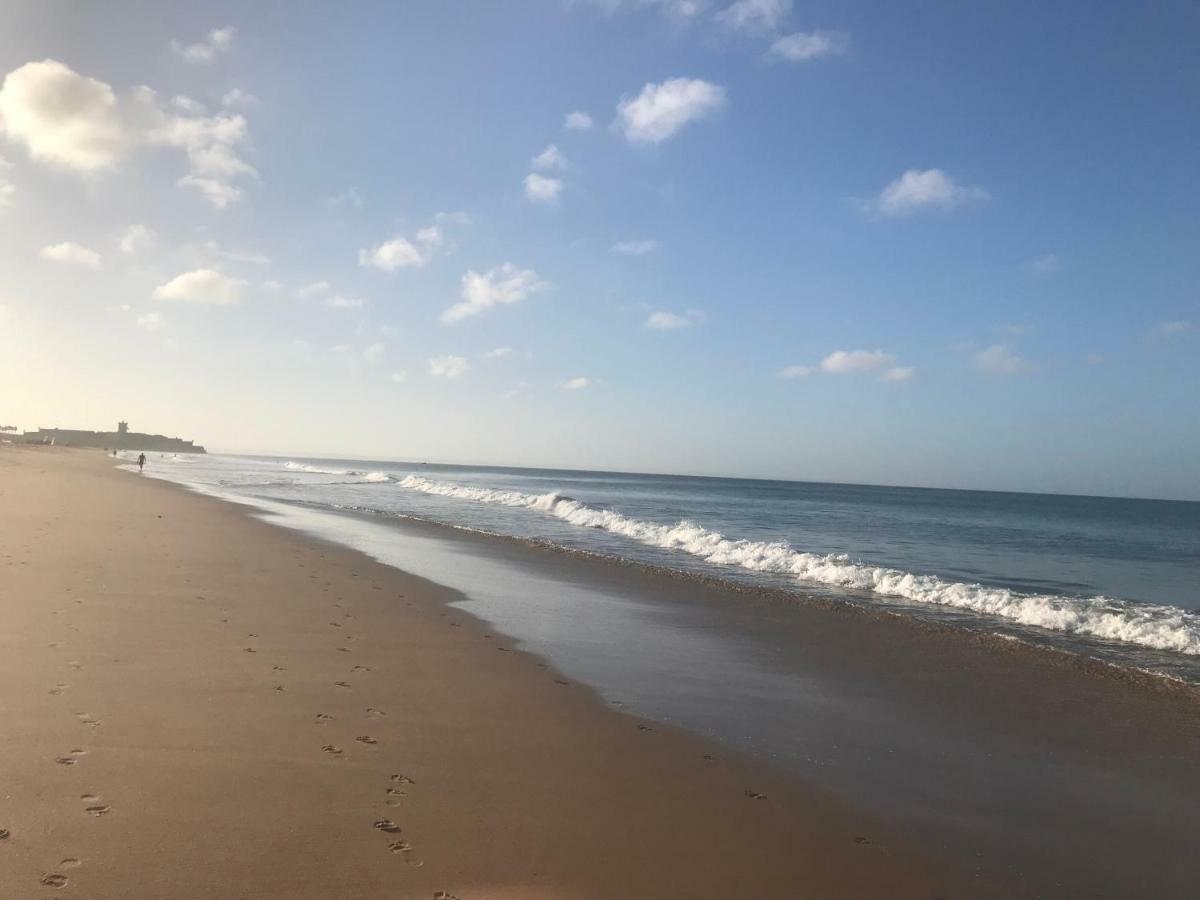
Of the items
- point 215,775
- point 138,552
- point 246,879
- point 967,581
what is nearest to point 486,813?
point 246,879

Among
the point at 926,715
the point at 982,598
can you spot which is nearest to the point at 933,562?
the point at 982,598

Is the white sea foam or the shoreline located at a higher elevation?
the white sea foam

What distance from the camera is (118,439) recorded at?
15100 cm

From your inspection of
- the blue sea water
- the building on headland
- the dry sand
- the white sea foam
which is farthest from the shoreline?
the building on headland

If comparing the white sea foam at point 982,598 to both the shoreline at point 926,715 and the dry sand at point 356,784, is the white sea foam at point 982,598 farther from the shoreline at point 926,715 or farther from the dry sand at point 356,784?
the dry sand at point 356,784

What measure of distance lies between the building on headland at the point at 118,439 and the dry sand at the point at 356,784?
158054 mm

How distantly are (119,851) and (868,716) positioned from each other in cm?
666

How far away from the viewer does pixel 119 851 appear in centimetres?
361

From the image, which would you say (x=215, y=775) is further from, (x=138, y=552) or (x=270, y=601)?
(x=138, y=552)

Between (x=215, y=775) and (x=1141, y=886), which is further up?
(x=215, y=775)

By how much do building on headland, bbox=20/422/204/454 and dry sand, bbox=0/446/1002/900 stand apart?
158054 mm

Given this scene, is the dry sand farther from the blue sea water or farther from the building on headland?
the building on headland

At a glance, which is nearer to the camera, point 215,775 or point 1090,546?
point 215,775

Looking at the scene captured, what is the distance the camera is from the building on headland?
142 metres
